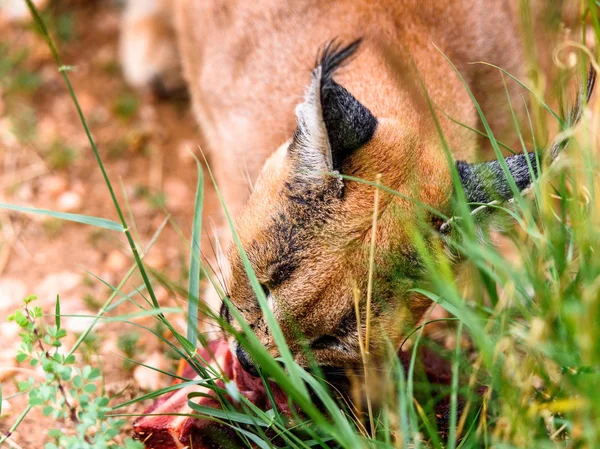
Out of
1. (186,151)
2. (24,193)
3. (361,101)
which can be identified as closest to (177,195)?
(186,151)

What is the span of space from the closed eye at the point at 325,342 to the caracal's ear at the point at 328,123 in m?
0.48

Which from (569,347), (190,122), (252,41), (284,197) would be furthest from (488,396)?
(190,122)

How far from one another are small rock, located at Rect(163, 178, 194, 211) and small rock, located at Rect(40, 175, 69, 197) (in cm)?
53

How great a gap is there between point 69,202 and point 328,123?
1.98 meters

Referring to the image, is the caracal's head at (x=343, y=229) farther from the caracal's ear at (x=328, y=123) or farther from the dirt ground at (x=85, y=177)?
the dirt ground at (x=85, y=177)

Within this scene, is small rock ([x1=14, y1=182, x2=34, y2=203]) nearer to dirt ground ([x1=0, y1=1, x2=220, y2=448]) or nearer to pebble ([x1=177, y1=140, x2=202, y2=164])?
dirt ground ([x1=0, y1=1, x2=220, y2=448])

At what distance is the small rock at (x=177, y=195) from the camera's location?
11.6 ft

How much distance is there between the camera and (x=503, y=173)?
1.92 m

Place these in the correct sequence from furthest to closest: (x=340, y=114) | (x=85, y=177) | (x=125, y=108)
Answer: (x=125, y=108) < (x=85, y=177) < (x=340, y=114)

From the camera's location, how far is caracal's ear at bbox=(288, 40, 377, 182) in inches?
71.4

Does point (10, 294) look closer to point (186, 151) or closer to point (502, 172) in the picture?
point (186, 151)

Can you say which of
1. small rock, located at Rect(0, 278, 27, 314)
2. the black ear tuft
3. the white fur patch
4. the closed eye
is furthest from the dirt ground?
the black ear tuft

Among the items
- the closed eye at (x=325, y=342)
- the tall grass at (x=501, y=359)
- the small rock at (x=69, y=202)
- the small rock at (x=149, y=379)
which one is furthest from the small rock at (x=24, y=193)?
the closed eye at (x=325, y=342)

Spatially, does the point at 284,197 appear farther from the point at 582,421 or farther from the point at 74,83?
the point at 74,83
